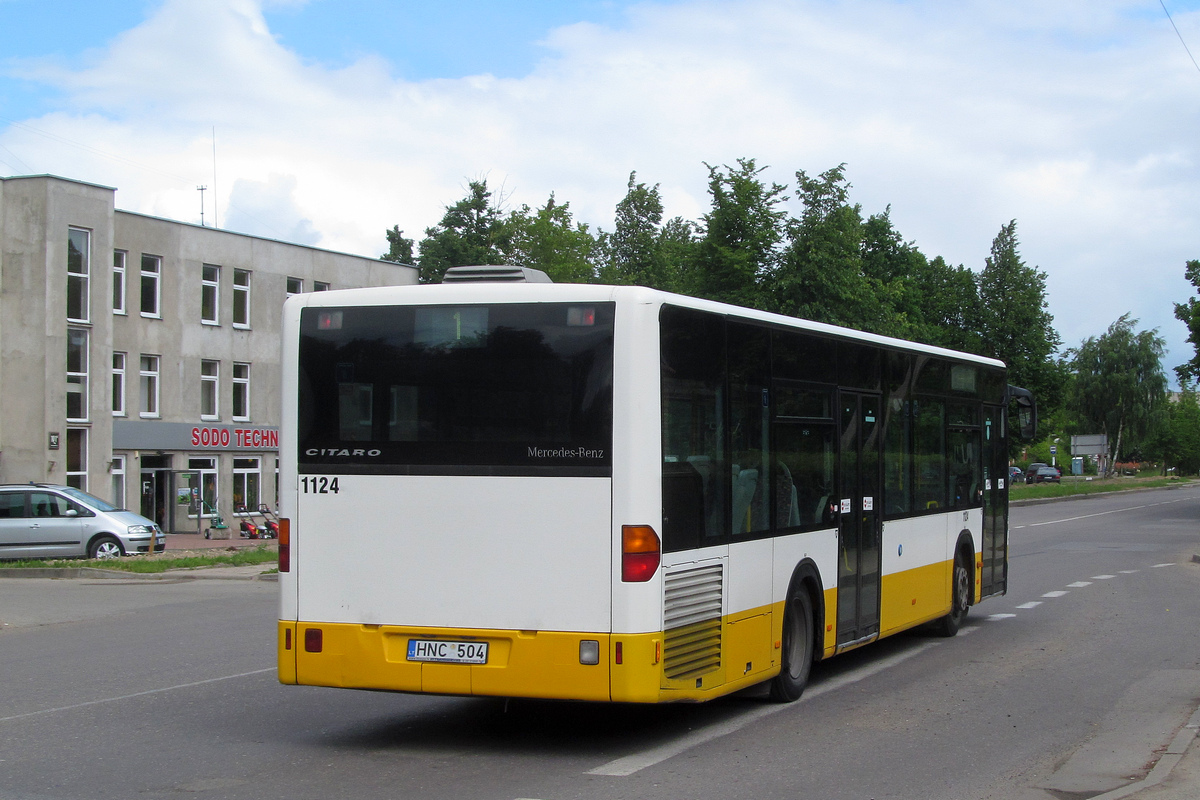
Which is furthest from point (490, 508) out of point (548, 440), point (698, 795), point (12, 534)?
point (12, 534)

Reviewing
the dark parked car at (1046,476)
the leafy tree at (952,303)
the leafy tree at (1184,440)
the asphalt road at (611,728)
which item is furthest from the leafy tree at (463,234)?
the leafy tree at (1184,440)

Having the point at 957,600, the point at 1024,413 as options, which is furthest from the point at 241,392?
the point at 957,600

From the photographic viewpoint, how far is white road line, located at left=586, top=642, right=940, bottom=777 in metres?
7.51

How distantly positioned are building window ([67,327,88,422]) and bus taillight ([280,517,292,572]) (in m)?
37.2

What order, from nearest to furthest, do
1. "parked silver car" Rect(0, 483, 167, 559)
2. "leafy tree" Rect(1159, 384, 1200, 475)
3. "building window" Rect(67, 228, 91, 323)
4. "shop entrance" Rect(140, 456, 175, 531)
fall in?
"parked silver car" Rect(0, 483, 167, 559) → "building window" Rect(67, 228, 91, 323) → "shop entrance" Rect(140, 456, 175, 531) → "leafy tree" Rect(1159, 384, 1200, 475)

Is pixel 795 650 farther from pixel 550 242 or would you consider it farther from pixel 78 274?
pixel 550 242

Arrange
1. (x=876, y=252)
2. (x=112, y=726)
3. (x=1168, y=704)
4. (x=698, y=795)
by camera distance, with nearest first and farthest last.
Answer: (x=698, y=795) → (x=112, y=726) → (x=1168, y=704) → (x=876, y=252)

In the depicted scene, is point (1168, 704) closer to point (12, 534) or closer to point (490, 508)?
point (490, 508)

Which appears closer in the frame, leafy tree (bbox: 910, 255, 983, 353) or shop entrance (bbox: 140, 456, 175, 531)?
shop entrance (bbox: 140, 456, 175, 531)

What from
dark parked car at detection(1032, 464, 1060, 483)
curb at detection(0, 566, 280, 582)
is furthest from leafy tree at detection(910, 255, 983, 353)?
curb at detection(0, 566, 280, 582)

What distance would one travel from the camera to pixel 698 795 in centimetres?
677

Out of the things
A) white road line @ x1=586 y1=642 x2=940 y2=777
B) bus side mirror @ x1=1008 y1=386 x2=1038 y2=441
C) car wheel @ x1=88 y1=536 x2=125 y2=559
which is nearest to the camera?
white road line @ x1=586 y1=642 x2=940 y2=777

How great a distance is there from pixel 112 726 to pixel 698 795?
4369mm

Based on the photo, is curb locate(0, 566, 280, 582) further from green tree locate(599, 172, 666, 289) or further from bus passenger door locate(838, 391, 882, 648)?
green tree locate(599, 172, 666, 289)
